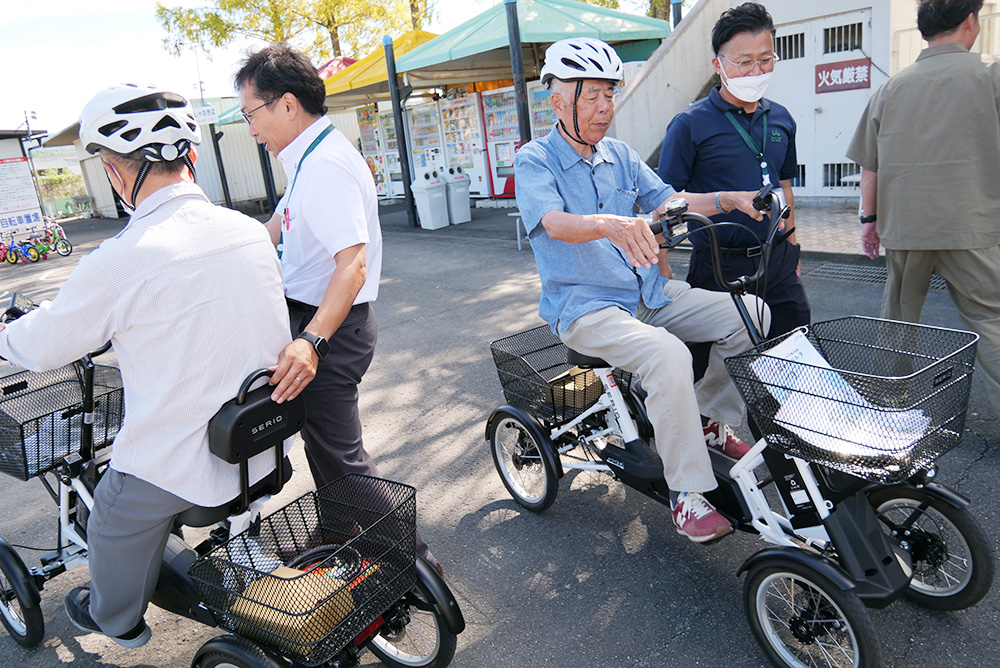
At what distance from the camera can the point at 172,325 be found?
2.03 m

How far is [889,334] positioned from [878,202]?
1752 mm

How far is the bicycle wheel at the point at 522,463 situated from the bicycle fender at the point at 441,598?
1109mm

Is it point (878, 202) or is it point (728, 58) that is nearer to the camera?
point (728, 58)

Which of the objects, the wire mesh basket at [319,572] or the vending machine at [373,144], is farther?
the vending machine at [373,144]

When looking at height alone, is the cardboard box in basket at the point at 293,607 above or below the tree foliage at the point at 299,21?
below

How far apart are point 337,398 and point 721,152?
2.11 m

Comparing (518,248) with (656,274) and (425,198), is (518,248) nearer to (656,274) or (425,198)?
(425,198)

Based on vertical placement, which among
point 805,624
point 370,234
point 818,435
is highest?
point 370,234

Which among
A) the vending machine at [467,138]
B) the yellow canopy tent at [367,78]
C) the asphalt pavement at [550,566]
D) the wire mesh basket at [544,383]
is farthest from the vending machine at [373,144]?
the wire mesh basket at [544,383]

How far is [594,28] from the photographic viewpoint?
11.5 meters

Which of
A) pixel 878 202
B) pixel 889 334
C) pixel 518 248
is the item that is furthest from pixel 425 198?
pixel 889 334

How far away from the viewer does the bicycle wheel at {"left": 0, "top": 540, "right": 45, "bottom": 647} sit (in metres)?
2.81

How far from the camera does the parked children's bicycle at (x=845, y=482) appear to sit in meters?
2.07

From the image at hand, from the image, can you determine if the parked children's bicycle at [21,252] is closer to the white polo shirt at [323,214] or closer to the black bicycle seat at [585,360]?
the white polo shirt at [323,214]
